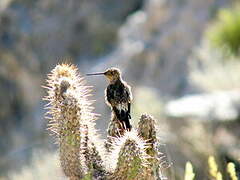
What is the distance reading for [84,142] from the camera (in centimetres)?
387

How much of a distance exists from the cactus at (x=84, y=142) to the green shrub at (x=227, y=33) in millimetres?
9602

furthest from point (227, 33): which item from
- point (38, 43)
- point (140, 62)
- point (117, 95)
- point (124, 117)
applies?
point (124, 117)

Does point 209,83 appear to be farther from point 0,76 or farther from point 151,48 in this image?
point 0,76

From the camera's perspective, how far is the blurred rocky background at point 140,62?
11695 millimetres

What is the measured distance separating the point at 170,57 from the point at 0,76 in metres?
4.06

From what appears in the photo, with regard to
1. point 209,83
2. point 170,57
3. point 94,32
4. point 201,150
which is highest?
point 94,32

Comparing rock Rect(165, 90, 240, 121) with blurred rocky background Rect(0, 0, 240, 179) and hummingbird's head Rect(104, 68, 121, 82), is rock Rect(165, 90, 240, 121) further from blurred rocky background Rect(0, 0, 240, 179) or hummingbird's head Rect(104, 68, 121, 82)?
hummingbird's head Rect(104, 68, 121, 82)

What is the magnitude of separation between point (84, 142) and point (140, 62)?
11906 mm

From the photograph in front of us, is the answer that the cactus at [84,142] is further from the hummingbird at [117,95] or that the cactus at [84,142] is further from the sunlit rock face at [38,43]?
the sunlit rock face at [38,43]

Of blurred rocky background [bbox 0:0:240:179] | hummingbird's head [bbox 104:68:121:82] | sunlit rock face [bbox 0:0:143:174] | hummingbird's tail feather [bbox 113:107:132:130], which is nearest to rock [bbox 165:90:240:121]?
blurred rocky background [bbox 0:0:240:179]

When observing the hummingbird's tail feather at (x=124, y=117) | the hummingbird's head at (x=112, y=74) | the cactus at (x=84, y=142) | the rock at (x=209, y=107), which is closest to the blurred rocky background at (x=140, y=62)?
the rock at (x=209, y=107)

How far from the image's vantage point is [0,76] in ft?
57.0

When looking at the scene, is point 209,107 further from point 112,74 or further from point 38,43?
point 112,74

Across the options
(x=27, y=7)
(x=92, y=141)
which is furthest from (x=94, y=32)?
(x=92, y=141)
